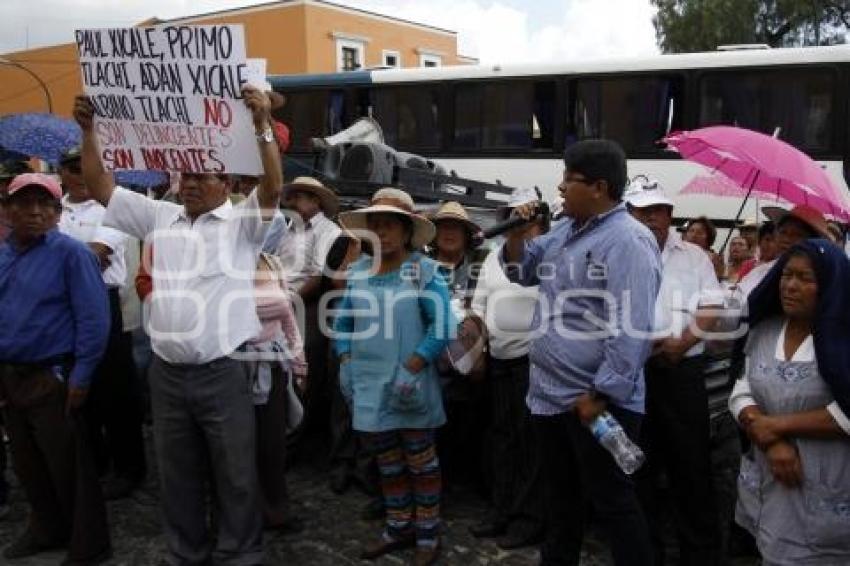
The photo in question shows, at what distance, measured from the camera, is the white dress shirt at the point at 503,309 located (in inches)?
146

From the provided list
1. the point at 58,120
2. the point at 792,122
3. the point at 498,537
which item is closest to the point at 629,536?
the point at 498,537

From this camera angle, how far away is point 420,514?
11.9 ft

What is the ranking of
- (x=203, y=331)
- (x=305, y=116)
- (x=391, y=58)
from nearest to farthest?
1. (x=203, y=331)
2. (x=305, y=116)
3. (x=391, y=58)

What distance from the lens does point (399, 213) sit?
11.7ft

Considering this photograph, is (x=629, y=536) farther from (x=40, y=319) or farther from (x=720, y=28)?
(x=720, y=28)

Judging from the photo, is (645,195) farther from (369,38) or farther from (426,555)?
(369,38)

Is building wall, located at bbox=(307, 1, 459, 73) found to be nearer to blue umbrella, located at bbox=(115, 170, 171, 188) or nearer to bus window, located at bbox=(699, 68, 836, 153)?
bus window, located at bbox=(699, 68, 836, 153)

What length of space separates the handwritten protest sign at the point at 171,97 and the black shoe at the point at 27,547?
1882 millimetres

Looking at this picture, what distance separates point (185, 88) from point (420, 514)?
220 centimetres

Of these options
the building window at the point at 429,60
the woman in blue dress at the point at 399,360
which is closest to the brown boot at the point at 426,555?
the woman in blue dress at the point at 399,360

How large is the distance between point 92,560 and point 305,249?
2.01 metres

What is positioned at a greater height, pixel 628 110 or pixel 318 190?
pixel 628 110

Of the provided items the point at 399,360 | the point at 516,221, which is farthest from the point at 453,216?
the point at 399,360

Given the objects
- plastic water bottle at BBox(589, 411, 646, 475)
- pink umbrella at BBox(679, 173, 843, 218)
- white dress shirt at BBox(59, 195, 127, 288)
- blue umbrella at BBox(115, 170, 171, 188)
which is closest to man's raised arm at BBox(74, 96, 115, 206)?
white dress shirt at BBox(59, 195, 127, 288)
